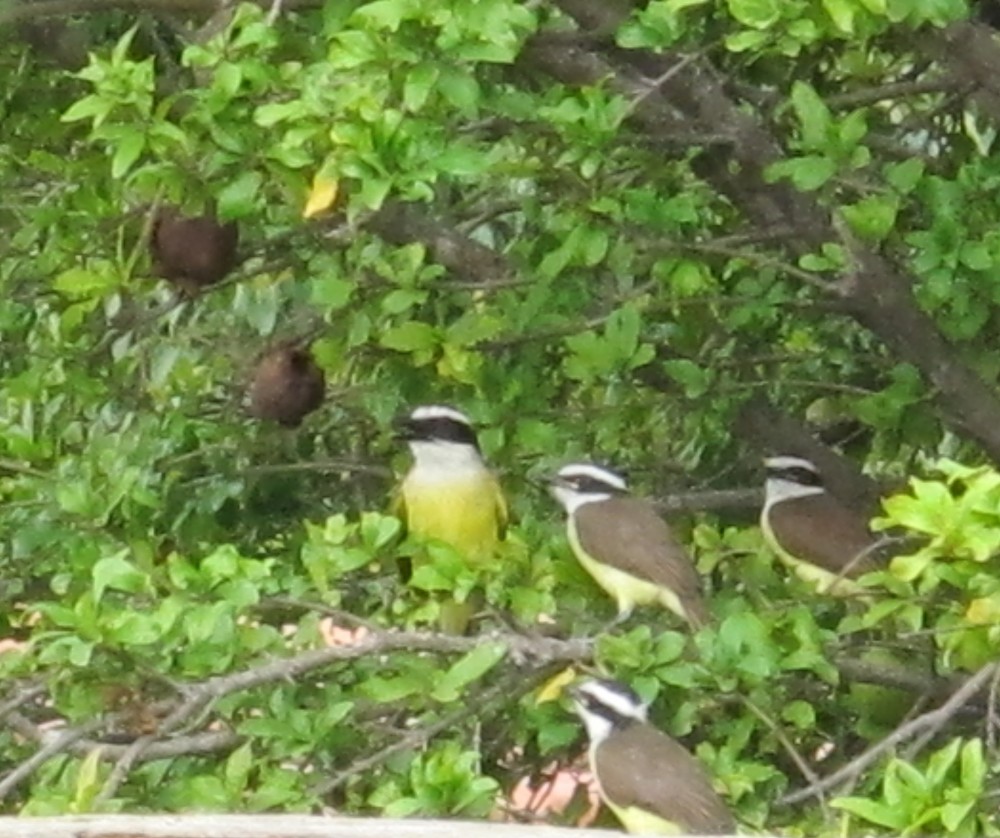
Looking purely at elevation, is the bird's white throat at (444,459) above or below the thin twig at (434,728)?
below

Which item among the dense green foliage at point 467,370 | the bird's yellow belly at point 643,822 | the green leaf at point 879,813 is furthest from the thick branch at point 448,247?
the green leaf at point 879,813

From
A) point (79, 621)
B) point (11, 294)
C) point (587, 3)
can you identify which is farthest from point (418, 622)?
point (11, 294)

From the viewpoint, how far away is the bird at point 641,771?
2.86 meters

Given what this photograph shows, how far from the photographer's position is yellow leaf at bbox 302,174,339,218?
2.63 metres

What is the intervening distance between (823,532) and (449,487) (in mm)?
666

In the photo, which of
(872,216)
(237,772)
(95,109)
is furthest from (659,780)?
(95,109)

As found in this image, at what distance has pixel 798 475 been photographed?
12.3ft

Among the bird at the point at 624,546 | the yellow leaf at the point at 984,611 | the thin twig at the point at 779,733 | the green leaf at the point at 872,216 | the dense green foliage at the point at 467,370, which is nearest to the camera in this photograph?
the yellow leaf at the point at 984,611

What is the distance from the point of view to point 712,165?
3271mm

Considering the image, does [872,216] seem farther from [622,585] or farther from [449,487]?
[449,487]

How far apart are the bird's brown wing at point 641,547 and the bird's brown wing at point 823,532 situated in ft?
0.52

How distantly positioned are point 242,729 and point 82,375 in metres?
1.14

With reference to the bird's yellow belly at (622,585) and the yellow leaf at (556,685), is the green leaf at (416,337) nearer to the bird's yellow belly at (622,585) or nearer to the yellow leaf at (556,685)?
the bird's yellow belly at (622,585)

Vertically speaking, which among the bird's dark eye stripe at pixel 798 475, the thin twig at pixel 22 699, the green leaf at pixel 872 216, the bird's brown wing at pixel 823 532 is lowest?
the bird's brown wing at pixel 823 532
